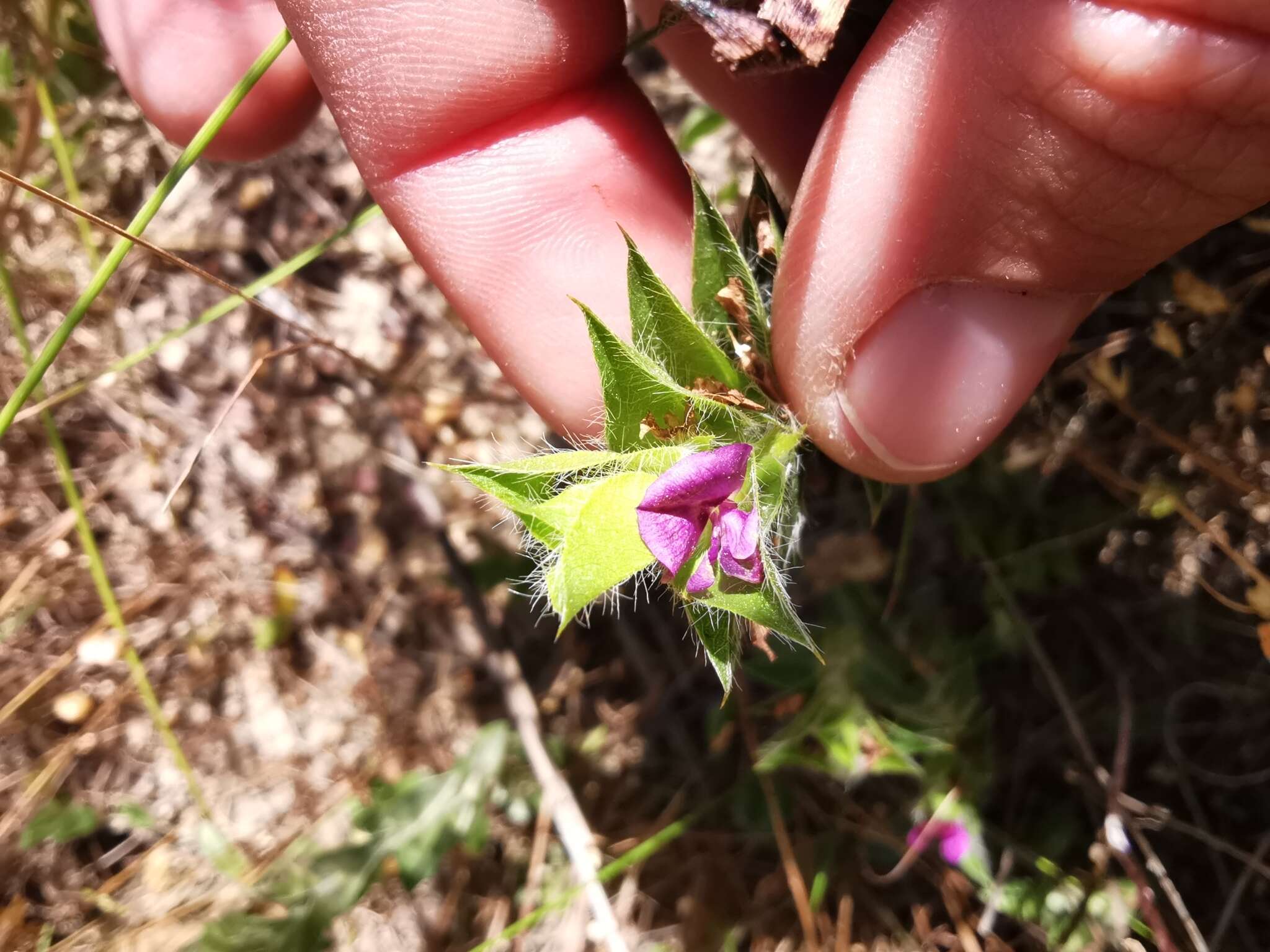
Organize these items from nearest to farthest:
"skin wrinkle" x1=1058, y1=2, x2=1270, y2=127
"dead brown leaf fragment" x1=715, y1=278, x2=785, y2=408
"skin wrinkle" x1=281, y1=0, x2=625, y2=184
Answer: "skin wrinkle" x1=1058, y1=2, x2=1270, y2=127 → "dead brown leaf fragment" x1=715, y1=278, x2=785, y2=408 → "skin wrinkle" x1=281, y1=0, x2=625, y2=184

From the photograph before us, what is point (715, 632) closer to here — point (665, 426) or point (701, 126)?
point (665, 426)

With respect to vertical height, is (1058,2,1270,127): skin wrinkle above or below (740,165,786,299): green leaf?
below

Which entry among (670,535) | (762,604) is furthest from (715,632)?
(670,535)

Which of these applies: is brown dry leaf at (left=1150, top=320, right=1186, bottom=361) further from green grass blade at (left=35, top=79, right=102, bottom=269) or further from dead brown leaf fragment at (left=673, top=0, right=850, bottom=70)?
green grass blade at (left=35, top=79, right=102, bottom=269)

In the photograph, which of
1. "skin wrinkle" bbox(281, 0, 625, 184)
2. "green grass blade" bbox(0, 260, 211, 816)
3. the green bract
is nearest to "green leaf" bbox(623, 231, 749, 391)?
the green bract

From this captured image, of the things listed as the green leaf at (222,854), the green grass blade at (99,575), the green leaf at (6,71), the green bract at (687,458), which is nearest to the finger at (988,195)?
the green bract at (687,458)

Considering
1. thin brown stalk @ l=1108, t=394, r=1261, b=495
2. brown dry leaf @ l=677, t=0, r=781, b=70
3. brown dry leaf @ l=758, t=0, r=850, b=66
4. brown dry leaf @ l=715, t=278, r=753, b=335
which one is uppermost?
brown dry leaf @ l=677, t=0, r=781, b=70

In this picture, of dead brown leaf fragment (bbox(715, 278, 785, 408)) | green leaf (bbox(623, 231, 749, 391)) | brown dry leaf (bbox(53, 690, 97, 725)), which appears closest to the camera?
green leaf (bbox(623, 231, 749, 391))

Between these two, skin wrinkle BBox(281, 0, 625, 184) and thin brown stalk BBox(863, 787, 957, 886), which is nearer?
Result: skin wrinkle BBox(281, 0, 625, 184)
